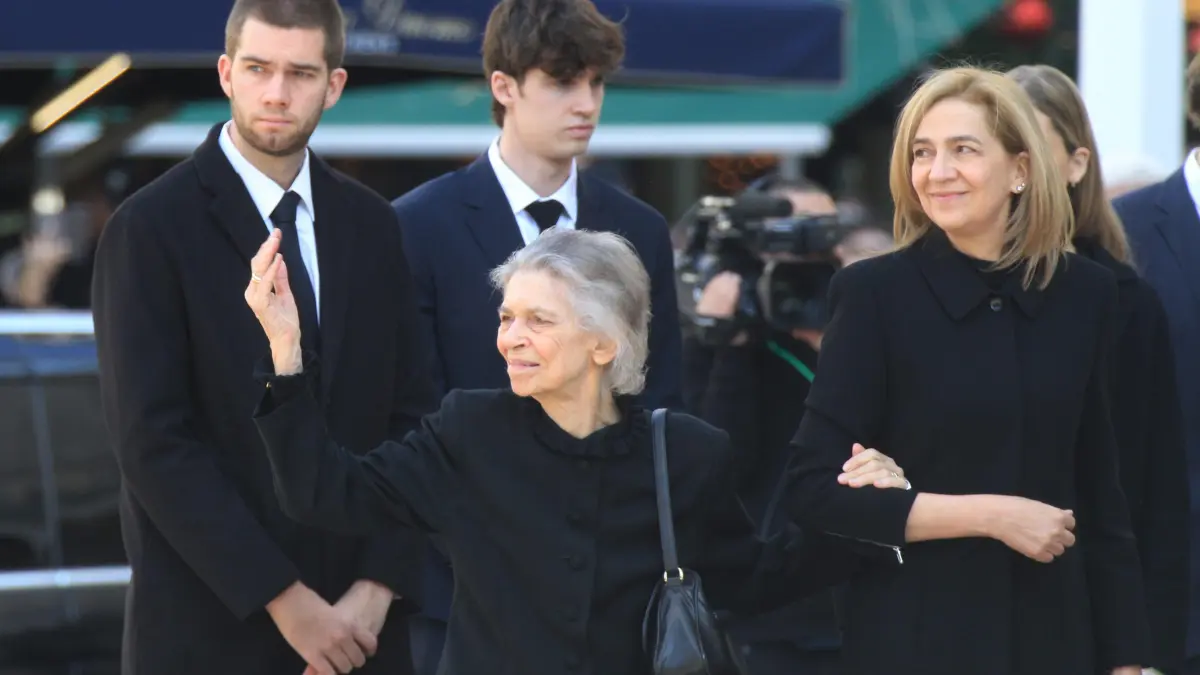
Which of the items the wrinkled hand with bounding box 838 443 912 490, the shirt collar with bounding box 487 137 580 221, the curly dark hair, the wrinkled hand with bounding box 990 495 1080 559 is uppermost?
the curly dark hair

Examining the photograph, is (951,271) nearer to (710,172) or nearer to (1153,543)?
(1153,543)

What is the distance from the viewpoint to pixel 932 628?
330 cm

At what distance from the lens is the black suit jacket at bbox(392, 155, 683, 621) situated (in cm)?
412

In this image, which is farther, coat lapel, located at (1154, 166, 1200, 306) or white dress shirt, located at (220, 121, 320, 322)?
coat lapel, located at (1154, 166, 1200, 306)

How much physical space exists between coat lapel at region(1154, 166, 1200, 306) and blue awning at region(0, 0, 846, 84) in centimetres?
241

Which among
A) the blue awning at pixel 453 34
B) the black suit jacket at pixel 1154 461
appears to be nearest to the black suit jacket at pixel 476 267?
the black suit jacket at pixel 1154 461

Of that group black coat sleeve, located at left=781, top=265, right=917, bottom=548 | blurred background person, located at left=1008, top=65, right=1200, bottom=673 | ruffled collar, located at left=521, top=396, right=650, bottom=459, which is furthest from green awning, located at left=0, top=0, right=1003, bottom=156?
ruffled collar, located at left=521, top=396, right=650, bottom=459

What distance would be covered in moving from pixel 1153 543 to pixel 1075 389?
0.45 meters

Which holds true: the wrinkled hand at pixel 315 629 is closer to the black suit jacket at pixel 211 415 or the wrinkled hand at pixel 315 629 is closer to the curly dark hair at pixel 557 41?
the black suit jacket at pixel 211 415

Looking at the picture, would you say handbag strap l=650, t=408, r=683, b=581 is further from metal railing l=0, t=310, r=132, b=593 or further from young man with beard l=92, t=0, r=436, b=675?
metal railing l=0, t=310, r=132, b=593

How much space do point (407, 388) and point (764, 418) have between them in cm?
113

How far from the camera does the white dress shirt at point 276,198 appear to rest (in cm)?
368

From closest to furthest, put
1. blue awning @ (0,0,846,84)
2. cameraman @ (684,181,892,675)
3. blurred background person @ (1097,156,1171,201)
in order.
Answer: cameraman @ (684,181,892,675) → blurred background person @ (1097,156,1171,201) → blue awning @ (0,0,846,84)

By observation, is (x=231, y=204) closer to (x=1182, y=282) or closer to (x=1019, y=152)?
(x=1019, y=152)
